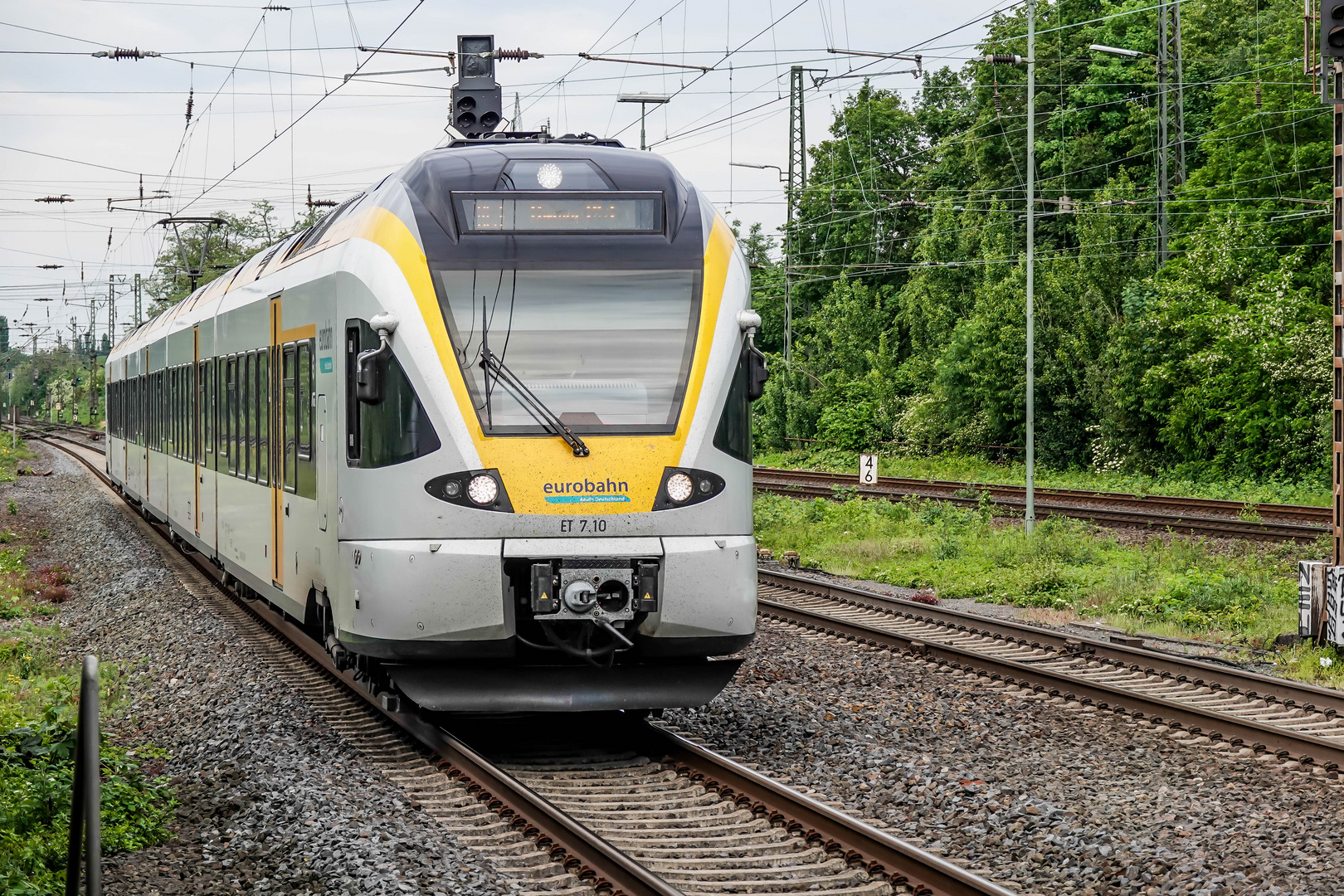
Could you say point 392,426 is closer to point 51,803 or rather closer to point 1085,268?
point 51,803

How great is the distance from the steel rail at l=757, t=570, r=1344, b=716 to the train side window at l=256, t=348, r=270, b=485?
6546 mm

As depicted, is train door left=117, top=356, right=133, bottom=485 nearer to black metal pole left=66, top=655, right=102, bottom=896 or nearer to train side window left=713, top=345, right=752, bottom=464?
train side window left=713, top=345, right=752, bottom=464

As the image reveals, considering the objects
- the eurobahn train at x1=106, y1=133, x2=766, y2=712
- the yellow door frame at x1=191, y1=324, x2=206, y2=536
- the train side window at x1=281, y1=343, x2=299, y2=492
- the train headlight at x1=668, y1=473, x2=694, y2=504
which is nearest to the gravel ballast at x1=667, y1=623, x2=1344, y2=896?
the eurobahn train at x1=106, y1=133, x2=766, y2=712

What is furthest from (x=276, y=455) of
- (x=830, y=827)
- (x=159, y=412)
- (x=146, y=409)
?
(x=146, y=409)

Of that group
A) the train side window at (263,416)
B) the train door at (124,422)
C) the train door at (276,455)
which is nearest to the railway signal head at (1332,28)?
the train door at (276,455)

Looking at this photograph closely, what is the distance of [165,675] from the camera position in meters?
12.7

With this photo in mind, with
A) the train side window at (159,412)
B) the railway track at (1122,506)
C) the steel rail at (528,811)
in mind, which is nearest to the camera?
the steel rail at (528,811)

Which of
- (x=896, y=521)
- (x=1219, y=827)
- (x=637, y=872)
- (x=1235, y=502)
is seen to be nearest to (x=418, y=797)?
(x=637, y=872)

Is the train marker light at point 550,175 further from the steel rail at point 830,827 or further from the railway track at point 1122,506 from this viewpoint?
the railway track at point 1122,506

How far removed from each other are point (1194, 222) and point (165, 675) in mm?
29672

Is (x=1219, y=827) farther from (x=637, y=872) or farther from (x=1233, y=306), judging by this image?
(x=1233, y=306)

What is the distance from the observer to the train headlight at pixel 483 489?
8547mm

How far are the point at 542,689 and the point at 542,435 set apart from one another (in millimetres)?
1552

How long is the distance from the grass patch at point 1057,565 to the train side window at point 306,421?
27.1 ft
